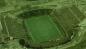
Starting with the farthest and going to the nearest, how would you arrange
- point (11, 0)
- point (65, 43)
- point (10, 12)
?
point (11, 0) → point (10, 12) → point (65, 43)

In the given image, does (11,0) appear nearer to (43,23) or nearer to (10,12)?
(10,12)

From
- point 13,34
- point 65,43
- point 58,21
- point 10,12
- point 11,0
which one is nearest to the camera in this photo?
point 65,43

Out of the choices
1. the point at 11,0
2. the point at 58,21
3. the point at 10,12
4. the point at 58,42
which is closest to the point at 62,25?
the point at 58,21

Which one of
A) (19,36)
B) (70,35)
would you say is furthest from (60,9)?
(19,36)

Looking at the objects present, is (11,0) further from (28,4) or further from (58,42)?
(58,42)

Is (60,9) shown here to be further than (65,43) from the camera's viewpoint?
Yes

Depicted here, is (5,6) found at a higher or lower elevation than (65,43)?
higher
